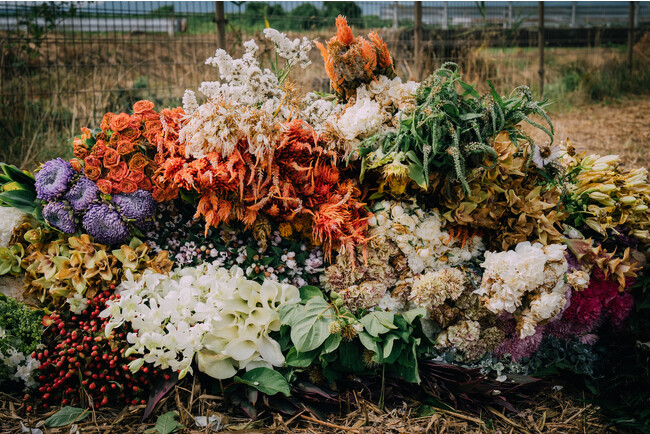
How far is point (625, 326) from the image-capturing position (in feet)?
7.13

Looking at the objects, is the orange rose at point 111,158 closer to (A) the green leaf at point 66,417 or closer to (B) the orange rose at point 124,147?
(B) the orange rose at point 124,147

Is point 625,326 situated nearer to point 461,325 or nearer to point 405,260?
point 461,325

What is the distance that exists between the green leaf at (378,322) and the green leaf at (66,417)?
44.9 inches

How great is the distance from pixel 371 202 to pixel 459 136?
0.53 meters

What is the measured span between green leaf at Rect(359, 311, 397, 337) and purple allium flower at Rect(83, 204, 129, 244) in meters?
1.15

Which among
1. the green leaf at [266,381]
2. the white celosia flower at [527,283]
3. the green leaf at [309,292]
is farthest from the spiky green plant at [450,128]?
the green leaf at [266,381]

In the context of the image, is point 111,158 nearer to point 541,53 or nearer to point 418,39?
point 418,39

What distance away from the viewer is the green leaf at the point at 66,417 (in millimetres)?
1690

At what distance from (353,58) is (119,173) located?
1237mm

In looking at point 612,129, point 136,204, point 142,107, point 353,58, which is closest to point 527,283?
point 353,58

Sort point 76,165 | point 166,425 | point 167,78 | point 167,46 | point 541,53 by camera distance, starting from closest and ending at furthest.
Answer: point 166,425 < point 76,165 < point 167,78 < point 167,46 < point 541,53

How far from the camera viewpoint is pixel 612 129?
5793 millimetres

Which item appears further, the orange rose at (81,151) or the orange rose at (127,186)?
the orange rose at (81,151)

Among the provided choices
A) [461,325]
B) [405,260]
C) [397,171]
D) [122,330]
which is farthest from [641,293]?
[122,330]
